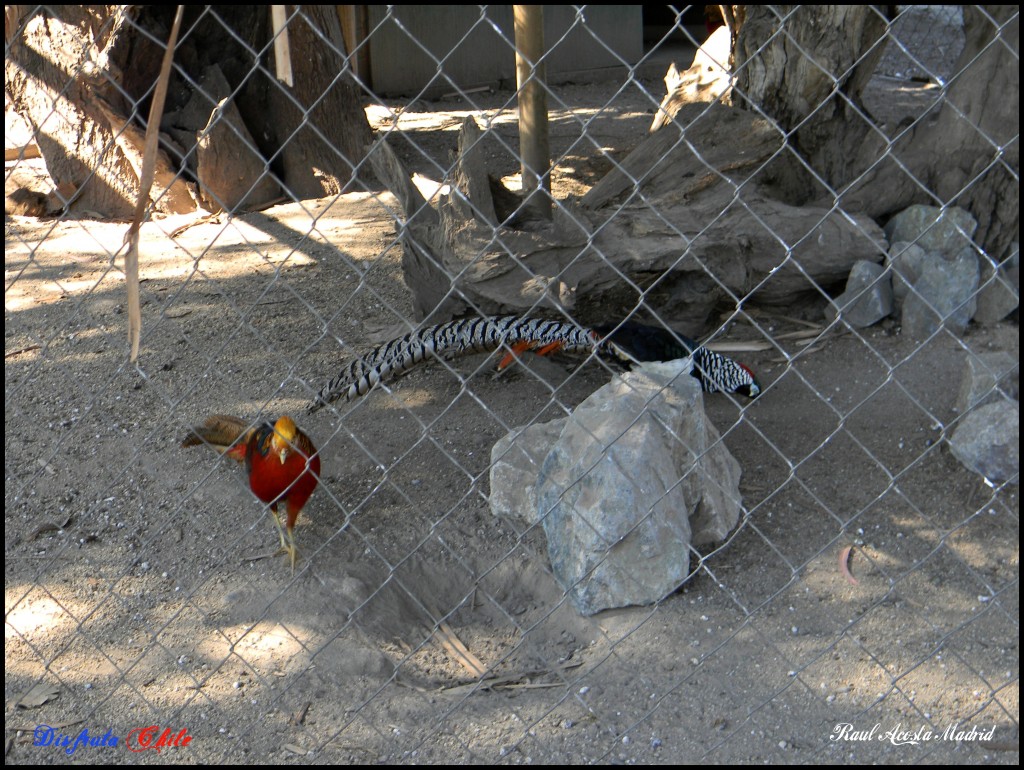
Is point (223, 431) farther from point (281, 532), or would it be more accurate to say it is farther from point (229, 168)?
point (229, 168)

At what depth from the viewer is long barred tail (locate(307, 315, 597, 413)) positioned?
11.2ft

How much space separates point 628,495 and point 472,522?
1.96 ft

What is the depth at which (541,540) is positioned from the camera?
2680mm

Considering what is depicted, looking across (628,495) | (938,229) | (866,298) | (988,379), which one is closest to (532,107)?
(866,298)

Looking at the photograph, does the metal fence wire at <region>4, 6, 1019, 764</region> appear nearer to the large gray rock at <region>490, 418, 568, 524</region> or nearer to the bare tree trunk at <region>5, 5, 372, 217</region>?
the large gray rock at <region>490, 418, 568, 524</region>

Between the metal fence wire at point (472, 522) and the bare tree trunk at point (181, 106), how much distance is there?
0.62 m

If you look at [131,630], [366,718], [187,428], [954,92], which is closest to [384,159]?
[187,428]

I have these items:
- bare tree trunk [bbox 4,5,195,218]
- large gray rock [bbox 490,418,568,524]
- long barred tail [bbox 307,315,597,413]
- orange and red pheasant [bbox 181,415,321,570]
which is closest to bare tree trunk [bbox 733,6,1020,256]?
long barred tail [bbox 307,315,597,413]

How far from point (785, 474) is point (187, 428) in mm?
2031

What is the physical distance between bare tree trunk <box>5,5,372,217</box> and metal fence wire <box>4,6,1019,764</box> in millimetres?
623

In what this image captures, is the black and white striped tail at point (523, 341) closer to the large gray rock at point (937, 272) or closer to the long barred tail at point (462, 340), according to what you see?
the long barred tail at point (462, 340)

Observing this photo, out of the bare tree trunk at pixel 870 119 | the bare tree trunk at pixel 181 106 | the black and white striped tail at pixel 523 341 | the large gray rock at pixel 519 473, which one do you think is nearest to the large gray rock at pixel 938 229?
the bare tree trunk at pixel 870 119

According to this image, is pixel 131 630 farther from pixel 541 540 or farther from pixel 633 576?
pixel 633 576

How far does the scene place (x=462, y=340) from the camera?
11.3 feet
